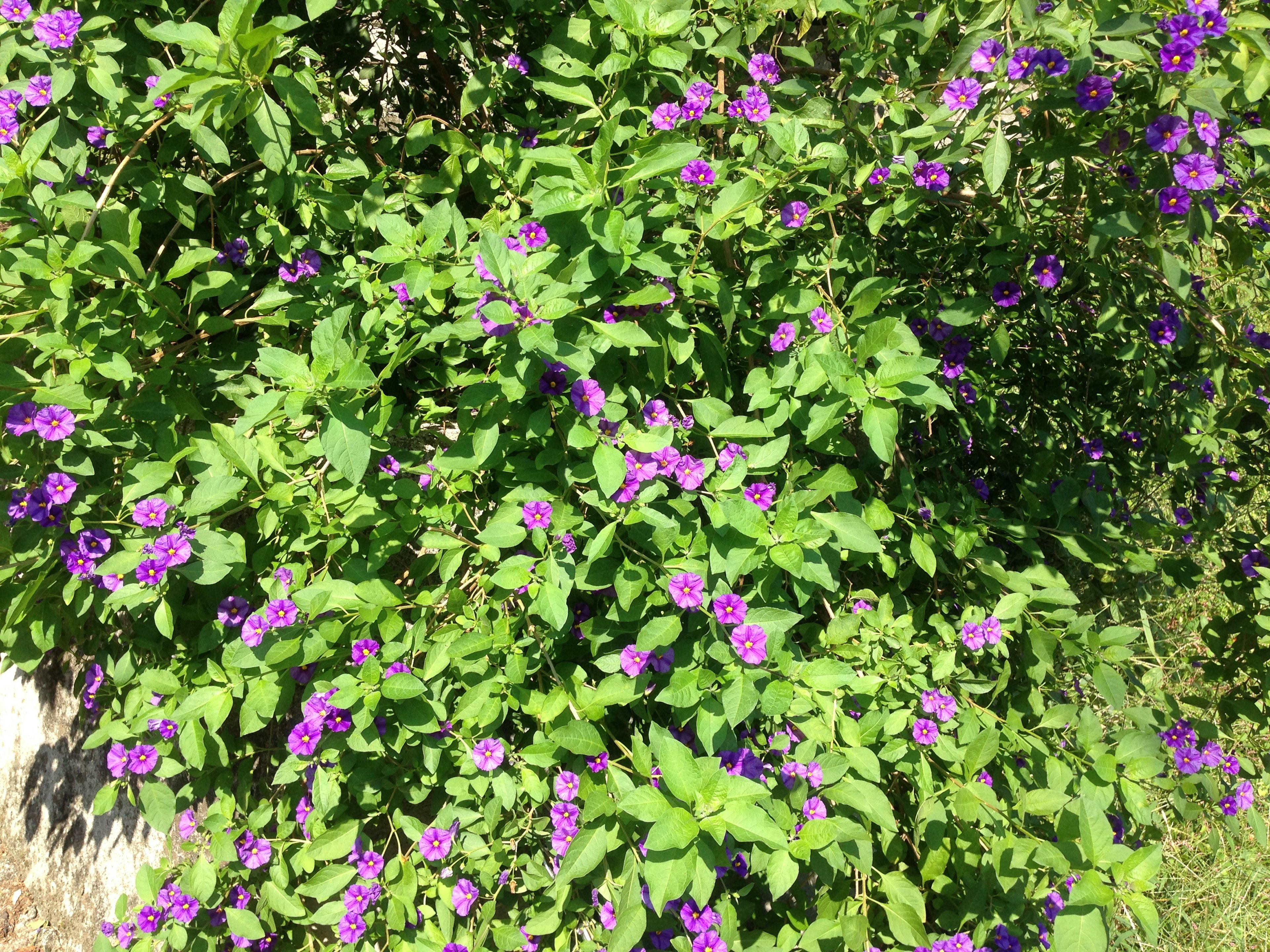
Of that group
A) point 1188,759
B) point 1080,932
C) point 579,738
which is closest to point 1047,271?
point 1188,759

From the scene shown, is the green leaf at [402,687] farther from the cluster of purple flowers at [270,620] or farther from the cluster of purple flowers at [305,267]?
the cluster of purple flowers at [305,267]

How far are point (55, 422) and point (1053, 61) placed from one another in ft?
7.38

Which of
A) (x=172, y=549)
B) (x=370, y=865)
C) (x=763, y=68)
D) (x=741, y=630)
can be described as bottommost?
(x=370, y=865)

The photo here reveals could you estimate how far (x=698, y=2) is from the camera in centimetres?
215

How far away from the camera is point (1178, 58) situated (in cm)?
152

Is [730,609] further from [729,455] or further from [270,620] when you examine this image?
[270,620]

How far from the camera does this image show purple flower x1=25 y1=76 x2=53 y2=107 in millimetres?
1796

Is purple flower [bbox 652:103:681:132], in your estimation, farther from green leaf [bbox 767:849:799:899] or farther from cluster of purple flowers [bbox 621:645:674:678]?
green leaf [bbox 767:849:799:899]

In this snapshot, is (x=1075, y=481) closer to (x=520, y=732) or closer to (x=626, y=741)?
(x=626, y=741)

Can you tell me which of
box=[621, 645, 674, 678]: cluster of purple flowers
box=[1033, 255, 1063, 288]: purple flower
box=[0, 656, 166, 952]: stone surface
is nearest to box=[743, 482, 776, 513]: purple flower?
box=[621, 645, 674, 678]: cluster of purple flowers

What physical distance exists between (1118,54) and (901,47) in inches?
22.5

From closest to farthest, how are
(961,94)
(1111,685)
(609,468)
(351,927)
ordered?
(609,468) < (961,94) < (1111,685) < (351,927)

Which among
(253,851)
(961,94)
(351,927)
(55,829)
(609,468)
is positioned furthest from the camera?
(55,829)

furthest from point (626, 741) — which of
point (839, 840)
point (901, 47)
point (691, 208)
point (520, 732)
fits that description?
point (901, 47)
